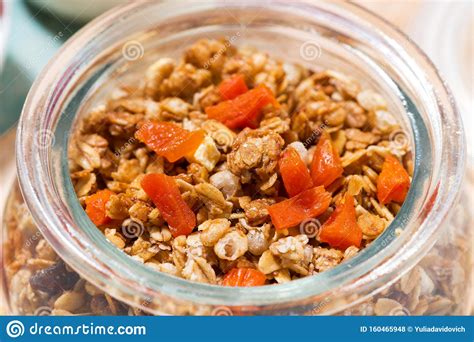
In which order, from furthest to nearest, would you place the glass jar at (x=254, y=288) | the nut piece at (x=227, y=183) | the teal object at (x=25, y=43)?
the teal object at (x=25, y=43) < the nut piece at (x=227, y=183) < the glass jar at (x=254, y=288)

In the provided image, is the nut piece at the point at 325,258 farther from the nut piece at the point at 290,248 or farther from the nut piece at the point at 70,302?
the nut piece at the point at 70,302

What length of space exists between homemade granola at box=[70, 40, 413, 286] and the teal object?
39cm

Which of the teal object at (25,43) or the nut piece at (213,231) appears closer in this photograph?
the nut piece at (213,231)

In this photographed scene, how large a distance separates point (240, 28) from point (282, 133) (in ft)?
0.93

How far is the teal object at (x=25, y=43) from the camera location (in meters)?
1.47

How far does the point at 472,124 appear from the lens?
Answer: 4.76 feet

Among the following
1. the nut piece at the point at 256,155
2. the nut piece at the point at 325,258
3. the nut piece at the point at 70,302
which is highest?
the nut piece at the point at 256,155

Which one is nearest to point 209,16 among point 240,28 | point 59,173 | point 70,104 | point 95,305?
point 240,28

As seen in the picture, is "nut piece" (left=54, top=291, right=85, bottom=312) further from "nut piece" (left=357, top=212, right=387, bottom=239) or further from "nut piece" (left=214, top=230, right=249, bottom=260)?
"nut piece" (left=357, top=212, right=387, bottom=239)

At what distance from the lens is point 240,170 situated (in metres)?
0.99

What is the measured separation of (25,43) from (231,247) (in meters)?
0.85

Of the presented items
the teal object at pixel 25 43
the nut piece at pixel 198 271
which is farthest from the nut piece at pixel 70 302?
the teal object at pixel 25 43

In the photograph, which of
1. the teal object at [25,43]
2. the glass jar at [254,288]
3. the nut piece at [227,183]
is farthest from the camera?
the teal object at [25,43]

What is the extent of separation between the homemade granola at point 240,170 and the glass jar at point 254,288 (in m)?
0.04
